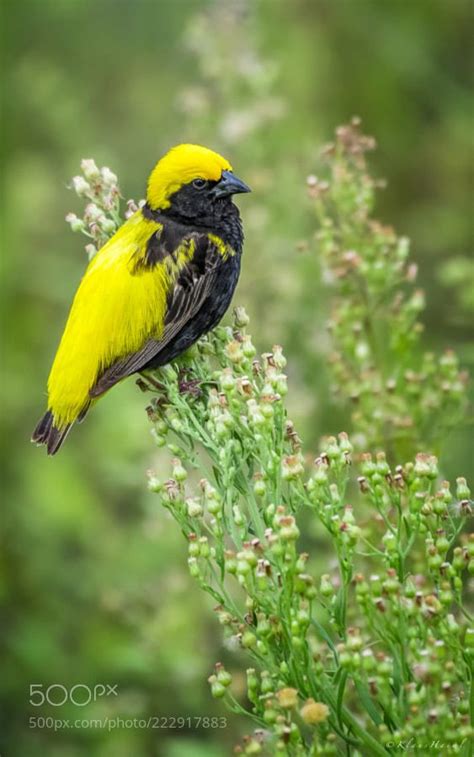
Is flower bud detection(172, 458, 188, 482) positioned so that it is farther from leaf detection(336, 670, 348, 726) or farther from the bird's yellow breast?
the bird's yellow breast

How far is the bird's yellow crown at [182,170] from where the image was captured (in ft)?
12.8

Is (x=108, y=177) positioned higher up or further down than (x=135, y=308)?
higher up

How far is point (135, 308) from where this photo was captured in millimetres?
3580

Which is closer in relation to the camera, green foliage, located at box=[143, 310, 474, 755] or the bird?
green foliage, located at box=[143, 310, 474, 755]

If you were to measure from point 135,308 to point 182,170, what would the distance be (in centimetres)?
60

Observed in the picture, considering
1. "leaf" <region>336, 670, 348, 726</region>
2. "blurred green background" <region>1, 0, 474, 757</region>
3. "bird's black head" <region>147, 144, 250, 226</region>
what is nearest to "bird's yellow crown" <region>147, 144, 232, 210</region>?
"bird's black head" <region>147, 144, 250, 226</region>

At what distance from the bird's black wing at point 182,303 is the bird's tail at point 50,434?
6.5 inches

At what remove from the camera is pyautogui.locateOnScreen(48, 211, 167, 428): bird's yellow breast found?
3.52 metres

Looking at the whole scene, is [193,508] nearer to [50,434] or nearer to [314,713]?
[314,713]
